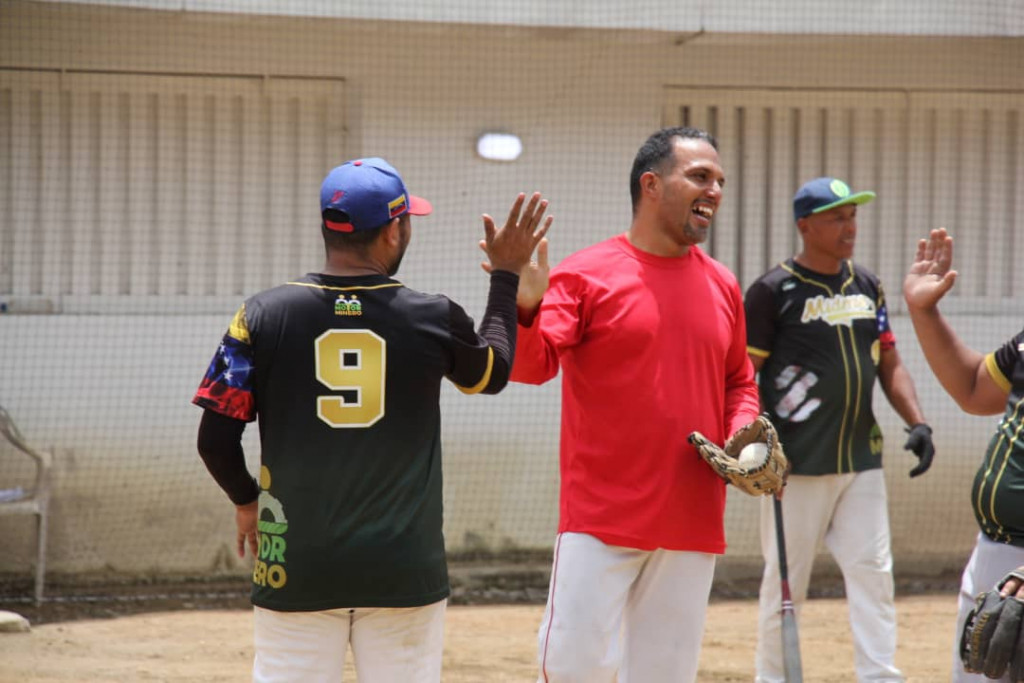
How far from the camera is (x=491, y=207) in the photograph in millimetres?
8391

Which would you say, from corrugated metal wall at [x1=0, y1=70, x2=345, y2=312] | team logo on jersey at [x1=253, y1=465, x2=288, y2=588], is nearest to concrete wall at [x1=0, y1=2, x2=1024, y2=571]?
corrugated metal wall at [x1=0, y1=70, x2=345, y2=312]

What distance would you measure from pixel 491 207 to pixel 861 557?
3.63m

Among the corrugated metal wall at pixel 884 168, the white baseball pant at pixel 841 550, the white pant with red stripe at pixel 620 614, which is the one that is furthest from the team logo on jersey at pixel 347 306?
the corrugated metal wall at pixel 884 168

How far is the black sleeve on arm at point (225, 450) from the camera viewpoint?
132 inches

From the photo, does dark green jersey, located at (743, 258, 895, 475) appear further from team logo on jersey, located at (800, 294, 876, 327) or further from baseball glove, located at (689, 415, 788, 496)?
baseball glove, located at (689, 415, 788, 496)

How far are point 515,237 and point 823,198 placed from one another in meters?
2.71

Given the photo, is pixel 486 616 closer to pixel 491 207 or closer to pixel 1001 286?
pixel 491 207

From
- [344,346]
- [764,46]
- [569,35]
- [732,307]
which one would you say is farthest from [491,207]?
[344,346]

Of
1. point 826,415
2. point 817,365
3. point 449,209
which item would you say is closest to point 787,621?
point 826,415

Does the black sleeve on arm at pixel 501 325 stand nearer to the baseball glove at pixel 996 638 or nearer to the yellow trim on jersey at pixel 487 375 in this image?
the yellow trim on jersey at pixel 487 375

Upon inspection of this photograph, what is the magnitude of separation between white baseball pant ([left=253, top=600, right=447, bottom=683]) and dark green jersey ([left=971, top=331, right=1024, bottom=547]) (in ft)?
5.54

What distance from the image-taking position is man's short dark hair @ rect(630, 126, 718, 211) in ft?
14.1

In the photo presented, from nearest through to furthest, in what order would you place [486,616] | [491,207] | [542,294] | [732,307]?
[542,294] → [732,307] → [486,616] → [491,207]

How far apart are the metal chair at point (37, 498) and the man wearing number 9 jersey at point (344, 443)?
15.1 ft
